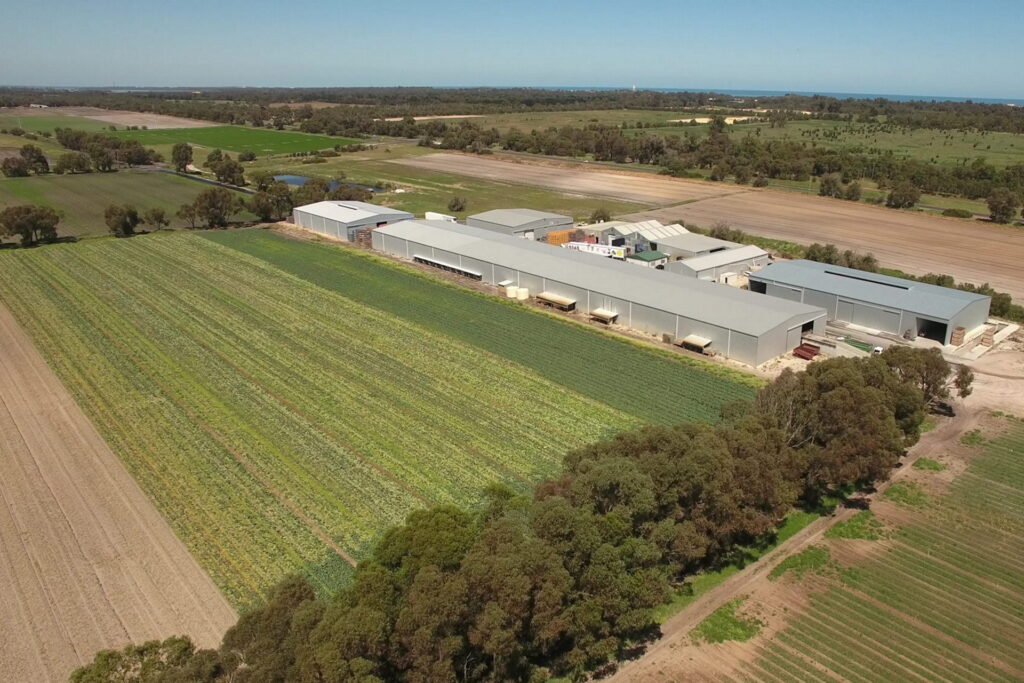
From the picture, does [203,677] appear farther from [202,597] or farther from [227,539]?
[227,539]

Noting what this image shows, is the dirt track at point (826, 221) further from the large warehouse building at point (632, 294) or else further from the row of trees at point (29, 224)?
the row of trees at point (29, 224)

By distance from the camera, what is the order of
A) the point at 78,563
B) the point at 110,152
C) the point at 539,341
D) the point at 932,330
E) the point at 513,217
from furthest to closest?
the point at 110,152 < the point at 513,217 < the point at 539,341 < the point at 932,330 < the point at 78,563

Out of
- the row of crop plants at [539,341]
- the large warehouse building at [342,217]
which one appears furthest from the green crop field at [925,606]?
the large warehouse building at [342,217]

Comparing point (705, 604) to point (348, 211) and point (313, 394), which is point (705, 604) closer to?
point (313, 394)

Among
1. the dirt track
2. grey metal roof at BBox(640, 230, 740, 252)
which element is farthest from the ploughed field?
the dirt track

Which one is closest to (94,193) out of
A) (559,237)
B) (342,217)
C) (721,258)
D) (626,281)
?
(342,217)
